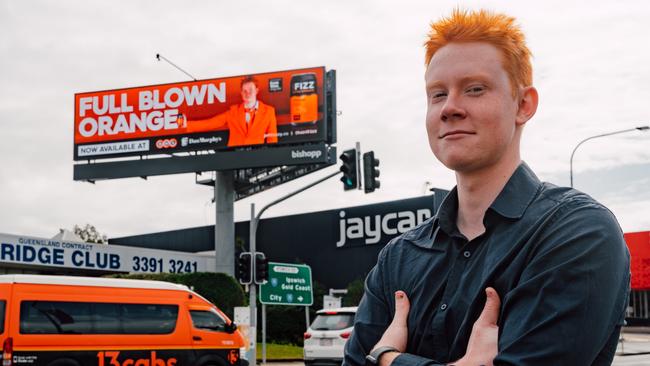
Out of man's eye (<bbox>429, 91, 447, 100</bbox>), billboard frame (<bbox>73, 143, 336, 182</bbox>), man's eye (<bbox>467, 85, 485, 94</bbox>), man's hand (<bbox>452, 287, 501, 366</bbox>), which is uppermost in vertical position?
billboard frame (<bbox>73, 143, 336, 182</bbox>)

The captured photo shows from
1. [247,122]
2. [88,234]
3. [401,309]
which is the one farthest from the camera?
[88,234]

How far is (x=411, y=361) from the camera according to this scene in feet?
6.10

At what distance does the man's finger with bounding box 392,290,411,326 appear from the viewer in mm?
1980

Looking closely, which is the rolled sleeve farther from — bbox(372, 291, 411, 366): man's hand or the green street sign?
the green street sign

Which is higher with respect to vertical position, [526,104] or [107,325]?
[526,104]

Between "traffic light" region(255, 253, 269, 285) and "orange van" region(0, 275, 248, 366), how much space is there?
3942mm

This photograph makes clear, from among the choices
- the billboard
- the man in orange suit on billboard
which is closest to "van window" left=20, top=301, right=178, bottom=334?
the billboard

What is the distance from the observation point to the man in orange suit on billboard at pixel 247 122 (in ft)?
122

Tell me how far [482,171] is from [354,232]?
38.3 meters

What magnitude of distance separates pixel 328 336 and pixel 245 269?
2903 millimetres

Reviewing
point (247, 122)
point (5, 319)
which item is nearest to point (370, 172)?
point (5, 319)

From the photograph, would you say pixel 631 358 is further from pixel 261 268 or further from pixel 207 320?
pixel 207 320

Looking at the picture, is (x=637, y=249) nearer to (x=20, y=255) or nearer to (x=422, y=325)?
(x=20, y=255)

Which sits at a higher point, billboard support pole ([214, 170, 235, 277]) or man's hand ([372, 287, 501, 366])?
billboard support pole ([214, 170, 235, 277])
